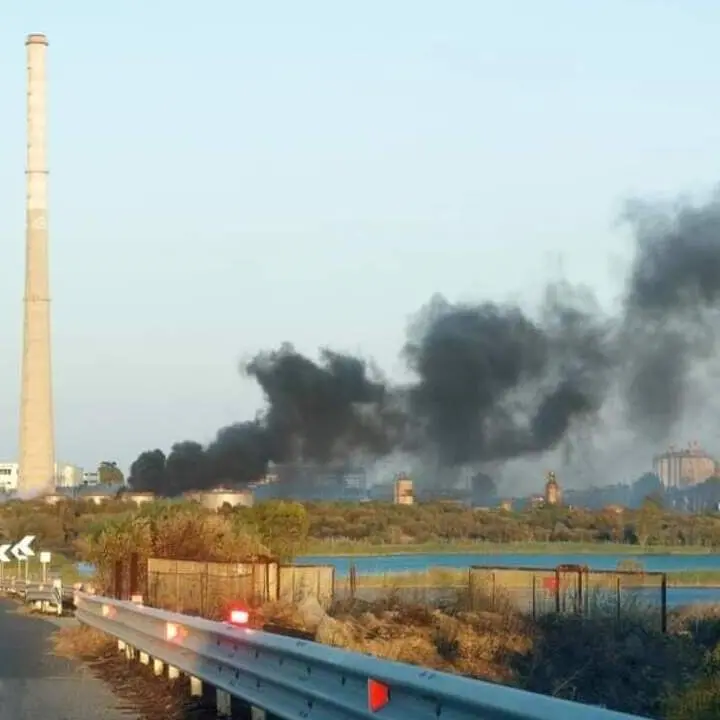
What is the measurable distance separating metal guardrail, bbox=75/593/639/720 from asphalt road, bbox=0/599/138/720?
2.61 feet

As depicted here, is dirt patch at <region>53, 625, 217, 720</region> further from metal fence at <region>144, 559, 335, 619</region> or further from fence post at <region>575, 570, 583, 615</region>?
fence post at <region>575, 570, 583, 615</region>

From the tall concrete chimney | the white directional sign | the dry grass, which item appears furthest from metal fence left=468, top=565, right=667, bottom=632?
the tall concrete chimney

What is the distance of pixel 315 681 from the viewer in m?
11.1

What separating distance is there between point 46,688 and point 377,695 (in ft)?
27.6

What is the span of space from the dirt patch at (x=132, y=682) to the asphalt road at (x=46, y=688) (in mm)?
158

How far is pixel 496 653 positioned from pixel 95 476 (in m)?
99.9

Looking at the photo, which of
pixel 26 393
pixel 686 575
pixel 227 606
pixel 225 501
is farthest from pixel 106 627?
pixel 26 393

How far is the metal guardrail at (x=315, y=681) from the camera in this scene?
26.2ft

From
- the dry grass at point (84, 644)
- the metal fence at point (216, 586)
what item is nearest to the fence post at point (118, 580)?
the metal fence at point (216, 586)

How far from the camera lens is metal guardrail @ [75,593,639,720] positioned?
7.98m

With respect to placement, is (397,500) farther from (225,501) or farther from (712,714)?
(712,714)

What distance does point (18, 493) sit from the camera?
95.4m

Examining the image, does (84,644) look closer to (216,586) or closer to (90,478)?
(216,586)

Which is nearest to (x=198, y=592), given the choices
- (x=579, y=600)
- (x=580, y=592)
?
(x=579, y=600)
